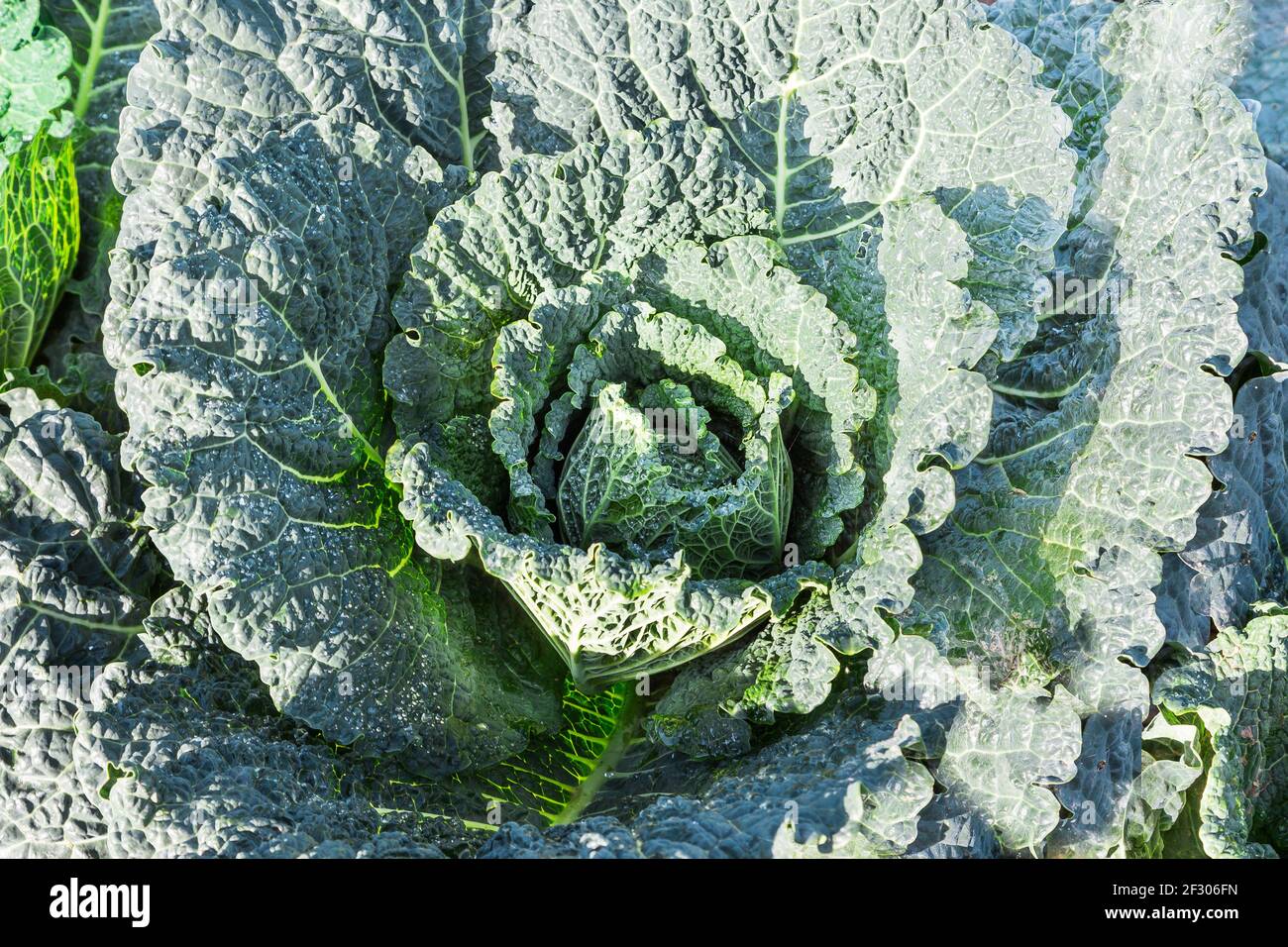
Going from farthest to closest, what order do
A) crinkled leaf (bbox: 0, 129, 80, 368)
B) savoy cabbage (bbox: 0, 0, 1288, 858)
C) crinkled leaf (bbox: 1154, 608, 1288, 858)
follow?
crinkled leaf (bbox: 0, 129, 80, 368)
crinkled leaf (bbox: 1154, 608, 1288, 858)
savoy cabbage (bbox: 0, 0, 1288, 858)

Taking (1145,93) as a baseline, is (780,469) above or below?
below

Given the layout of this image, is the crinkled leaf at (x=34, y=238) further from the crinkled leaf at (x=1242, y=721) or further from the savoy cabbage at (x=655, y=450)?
the crinkled leaf at (x=1242, y=721)

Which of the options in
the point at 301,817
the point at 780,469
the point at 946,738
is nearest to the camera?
the point at 301,817

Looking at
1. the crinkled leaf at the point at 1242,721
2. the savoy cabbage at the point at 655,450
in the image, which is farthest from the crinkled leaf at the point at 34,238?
the crinkled leaf at the point at 1242,721

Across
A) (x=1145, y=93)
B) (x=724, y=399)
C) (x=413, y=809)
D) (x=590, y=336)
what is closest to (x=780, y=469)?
(x=724, y=399)

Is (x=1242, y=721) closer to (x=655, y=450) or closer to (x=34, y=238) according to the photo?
(x=655, y=450)

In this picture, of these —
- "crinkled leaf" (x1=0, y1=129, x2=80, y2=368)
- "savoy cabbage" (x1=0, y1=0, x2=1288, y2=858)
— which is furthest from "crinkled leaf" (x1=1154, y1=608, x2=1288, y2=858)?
"crinkled leaf" (x1=0, y1=129, x2=80, y2=368)

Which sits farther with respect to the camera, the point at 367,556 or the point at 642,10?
the point at 642,10

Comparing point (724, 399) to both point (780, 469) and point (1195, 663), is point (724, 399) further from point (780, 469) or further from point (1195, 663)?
point (1195, 663)

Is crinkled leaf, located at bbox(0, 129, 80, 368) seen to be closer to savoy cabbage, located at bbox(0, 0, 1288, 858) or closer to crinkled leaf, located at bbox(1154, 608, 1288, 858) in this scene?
savoy cabbage, located at bbox(0, 0, 1288, 858)
